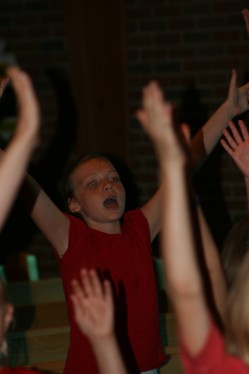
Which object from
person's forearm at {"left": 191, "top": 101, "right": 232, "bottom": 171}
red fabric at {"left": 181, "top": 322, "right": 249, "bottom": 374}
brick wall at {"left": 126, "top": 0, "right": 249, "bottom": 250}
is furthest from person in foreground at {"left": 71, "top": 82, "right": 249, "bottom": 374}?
brick wall at {"left": 126, "top": 0, "right": 249, "bottom": 250}

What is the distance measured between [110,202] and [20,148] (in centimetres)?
108

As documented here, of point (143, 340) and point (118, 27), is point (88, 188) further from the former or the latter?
point (118, 27)

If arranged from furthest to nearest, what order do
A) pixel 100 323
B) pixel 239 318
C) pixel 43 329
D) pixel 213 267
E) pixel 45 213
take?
pixel 43 329 → pixel 45 213 → pixel 213 267 → pixel 100 323 → pixel 239 318

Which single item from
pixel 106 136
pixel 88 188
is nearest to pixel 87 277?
pixel 88 188

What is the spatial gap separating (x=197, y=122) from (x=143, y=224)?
219 centimetres

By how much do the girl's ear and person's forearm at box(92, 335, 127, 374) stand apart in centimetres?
113

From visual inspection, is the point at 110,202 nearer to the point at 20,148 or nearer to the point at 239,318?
the point at 20,148

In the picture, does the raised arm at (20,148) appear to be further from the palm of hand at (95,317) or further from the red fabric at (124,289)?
the red fabric at (124,289)

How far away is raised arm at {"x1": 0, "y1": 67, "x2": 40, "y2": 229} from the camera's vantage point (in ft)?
4.97

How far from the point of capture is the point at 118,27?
15.2 ft

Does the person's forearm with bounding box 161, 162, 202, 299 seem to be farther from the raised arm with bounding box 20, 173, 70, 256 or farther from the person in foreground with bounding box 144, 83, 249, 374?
the raised arm with bounding box 20, 173, 70, 256

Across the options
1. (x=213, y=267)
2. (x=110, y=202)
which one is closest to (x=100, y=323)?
(x=213, y=267)

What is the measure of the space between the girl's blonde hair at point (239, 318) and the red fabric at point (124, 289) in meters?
0.93

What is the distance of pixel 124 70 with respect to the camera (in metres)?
4.68
